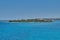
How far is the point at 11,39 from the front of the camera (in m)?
5.03

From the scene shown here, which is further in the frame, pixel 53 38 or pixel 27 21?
pixel 27 21

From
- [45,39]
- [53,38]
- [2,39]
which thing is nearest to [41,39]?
[45,39]

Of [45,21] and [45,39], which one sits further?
[45,21]

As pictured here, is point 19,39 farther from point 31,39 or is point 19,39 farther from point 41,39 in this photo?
point 41,39

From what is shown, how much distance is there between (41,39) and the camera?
5312 millimetres

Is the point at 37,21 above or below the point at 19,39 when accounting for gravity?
below

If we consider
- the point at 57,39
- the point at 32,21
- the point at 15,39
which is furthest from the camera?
the point at 32,21

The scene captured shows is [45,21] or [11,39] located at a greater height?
[11,39]

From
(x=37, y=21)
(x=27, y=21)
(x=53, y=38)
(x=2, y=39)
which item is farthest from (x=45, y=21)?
(x=2, y=39)

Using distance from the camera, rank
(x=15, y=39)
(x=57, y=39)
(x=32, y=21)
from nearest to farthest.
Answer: (x=15, y=39)
(x=57, y=39)
(x=32, y=21)

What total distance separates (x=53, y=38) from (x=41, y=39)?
0.65m

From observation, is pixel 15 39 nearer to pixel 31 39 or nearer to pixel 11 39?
pixel 11 39

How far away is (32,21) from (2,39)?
7.16 meters

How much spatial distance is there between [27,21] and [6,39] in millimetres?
7176
